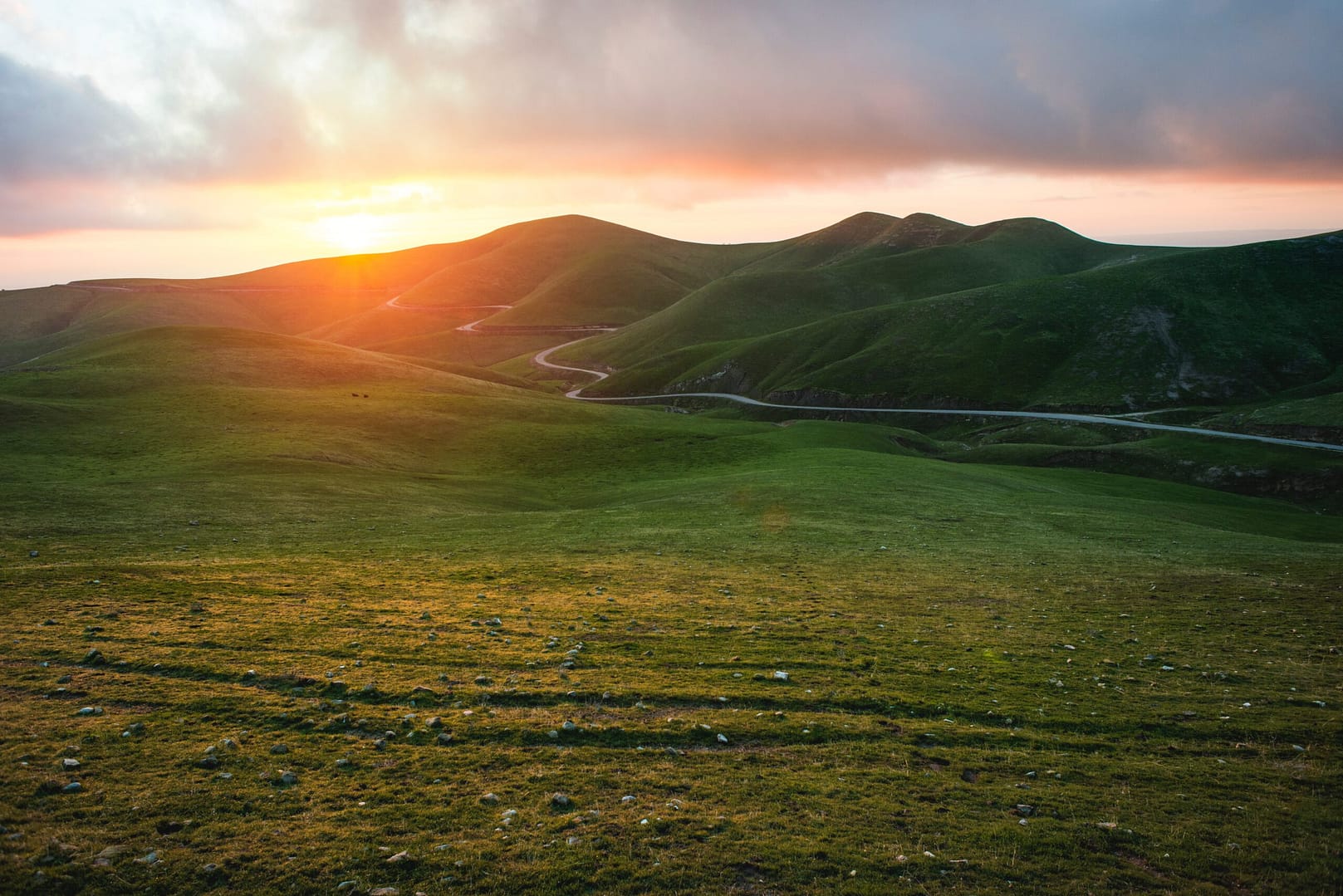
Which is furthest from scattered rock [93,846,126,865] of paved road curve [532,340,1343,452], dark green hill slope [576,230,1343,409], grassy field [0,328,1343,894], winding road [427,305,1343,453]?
dark green hill slope [576,230,1343,409]

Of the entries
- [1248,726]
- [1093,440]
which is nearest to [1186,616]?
[1248,726]

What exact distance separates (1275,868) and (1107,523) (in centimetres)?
3615

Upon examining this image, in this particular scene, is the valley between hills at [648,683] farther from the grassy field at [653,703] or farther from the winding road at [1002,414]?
the winding road at [1002,414]

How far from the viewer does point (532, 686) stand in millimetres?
16312

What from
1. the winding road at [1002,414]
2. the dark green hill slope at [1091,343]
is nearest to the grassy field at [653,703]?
the winding road at [1002,414]

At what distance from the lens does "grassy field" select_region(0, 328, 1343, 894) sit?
1061 centimetres

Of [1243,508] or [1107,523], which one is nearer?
[1107,523]

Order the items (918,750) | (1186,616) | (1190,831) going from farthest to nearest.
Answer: (1186,616) → (918,750) → (1190,831)

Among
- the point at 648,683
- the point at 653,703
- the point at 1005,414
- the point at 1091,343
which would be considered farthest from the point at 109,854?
the point at 1091,343

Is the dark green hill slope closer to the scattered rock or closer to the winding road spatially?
the winding road

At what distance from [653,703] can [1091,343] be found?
174 m

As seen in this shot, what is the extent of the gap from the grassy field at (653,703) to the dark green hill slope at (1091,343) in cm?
11886

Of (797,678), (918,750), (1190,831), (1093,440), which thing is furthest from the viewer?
(1093,440)

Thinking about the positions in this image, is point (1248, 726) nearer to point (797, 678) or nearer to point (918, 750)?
point (918, 750)
